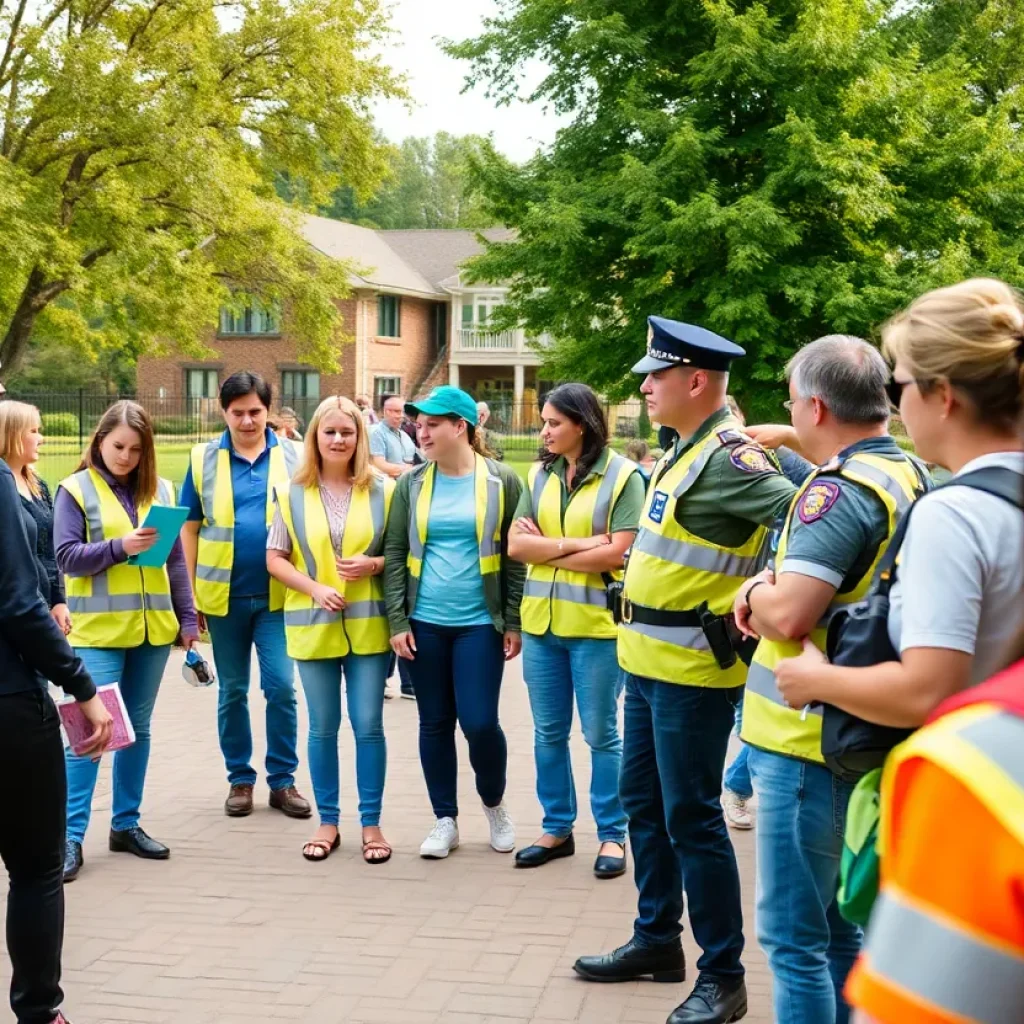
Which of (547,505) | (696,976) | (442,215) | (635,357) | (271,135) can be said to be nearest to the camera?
(696,976)

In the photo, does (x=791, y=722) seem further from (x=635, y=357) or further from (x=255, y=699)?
(x=635, y=357)

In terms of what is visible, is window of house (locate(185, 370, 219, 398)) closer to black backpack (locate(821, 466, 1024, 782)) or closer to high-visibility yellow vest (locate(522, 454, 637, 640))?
high-visibility yellow vest (locate(522, 454, 637, 640))

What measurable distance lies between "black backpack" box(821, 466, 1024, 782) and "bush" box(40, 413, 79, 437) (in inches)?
884

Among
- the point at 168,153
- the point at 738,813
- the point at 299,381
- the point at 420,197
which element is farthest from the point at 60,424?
the point at 420,197

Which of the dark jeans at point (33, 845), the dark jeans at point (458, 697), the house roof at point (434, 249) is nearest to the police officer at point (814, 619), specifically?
the dark jeans at point (33, 845)

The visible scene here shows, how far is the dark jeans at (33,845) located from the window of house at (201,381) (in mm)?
49963

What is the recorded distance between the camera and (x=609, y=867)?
582cm

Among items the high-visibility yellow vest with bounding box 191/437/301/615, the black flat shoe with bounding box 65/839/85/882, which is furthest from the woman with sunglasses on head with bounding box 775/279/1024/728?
the high-visibility yellow vest with bounding box 191/437/301/615

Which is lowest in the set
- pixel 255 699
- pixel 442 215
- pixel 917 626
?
pixel 255 699

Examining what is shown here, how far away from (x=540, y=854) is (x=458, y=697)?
0.83 meters

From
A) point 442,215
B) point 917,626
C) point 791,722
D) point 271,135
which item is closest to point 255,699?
point 791,722

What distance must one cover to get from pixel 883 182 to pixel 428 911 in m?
17.2

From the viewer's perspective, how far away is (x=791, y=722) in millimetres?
3291

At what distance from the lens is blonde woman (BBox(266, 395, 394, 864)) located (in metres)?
6.18
